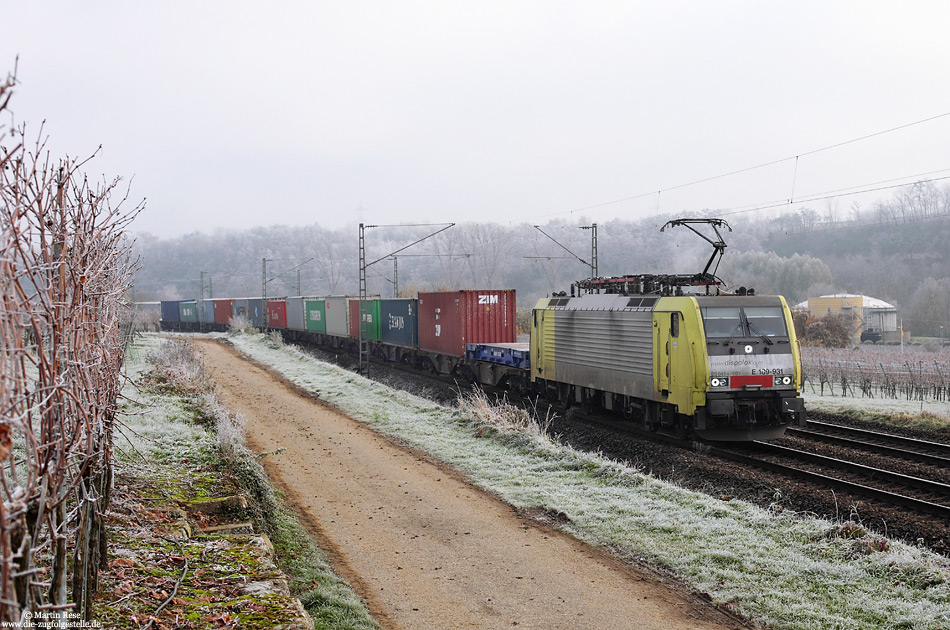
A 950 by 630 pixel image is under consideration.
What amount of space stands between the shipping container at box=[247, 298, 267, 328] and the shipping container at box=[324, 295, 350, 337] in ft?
51.2

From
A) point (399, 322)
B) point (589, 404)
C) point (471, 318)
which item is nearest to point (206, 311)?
point (399, 322)

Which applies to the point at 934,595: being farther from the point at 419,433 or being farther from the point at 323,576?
the point at 419,433

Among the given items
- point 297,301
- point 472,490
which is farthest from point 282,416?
point 297,301

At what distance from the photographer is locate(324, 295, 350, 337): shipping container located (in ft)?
116

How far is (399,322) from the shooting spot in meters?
29.3

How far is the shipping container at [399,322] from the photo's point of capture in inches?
1092

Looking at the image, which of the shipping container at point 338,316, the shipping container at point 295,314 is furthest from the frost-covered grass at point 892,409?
the shipping container at point 295,314

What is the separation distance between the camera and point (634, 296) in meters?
15.2

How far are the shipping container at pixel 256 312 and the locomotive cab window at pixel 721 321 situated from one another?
1699 inches

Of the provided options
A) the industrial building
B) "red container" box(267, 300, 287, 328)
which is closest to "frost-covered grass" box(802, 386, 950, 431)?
the industrial building

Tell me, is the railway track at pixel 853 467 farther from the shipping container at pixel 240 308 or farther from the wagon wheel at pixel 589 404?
the shipping container at pixel 240 308

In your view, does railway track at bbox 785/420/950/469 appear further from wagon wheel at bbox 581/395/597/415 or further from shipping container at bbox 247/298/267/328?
shipping container at bbox 247/298/267/328

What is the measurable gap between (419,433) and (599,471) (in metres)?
4.92

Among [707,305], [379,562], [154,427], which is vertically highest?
[707,305]
